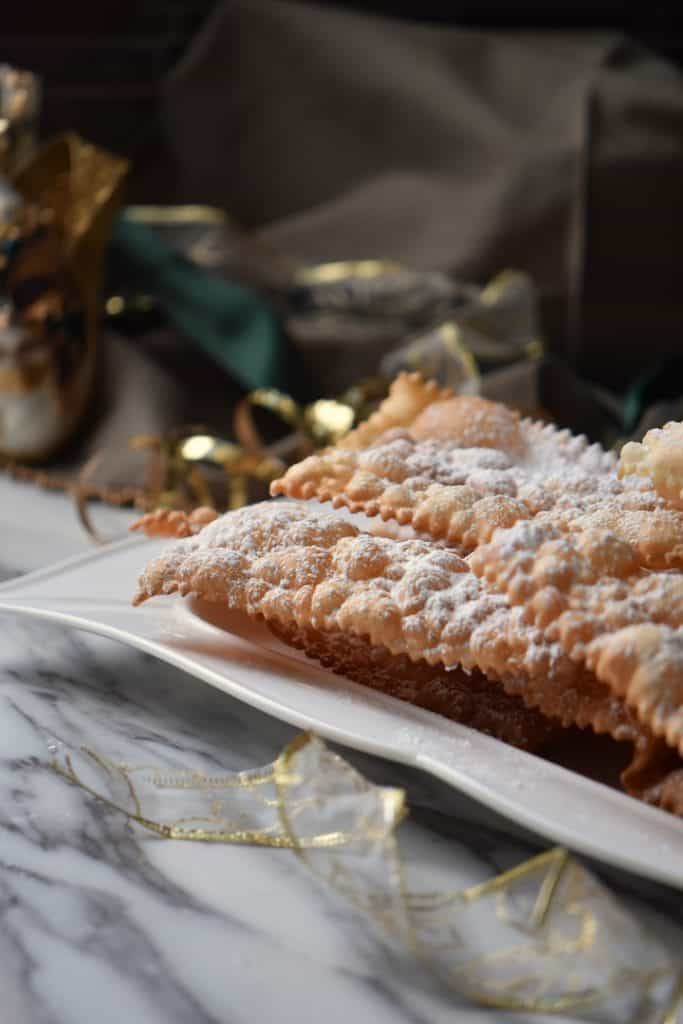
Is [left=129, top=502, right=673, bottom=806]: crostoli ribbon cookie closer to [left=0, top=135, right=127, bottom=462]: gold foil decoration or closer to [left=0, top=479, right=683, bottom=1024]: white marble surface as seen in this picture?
[left=0, top=479, right=683, bottom=1024]: white marble surface

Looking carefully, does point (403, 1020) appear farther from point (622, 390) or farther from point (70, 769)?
point (622, 390)

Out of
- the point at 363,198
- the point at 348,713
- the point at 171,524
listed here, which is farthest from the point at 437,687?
the point at 363,198

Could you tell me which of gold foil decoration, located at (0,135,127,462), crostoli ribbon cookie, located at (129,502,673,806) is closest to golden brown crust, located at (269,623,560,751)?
crostoli ribbon cookie, located at (129,502,673,806)

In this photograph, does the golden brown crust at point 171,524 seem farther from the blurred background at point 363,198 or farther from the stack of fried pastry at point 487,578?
the blurred background at point 363,198

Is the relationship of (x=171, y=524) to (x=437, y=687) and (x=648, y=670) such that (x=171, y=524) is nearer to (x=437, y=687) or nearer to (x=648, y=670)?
(x=437, y=687)

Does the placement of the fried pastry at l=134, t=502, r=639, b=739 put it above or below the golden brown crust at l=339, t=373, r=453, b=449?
below

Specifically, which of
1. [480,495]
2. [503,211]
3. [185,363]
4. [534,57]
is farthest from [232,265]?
[480,495]
